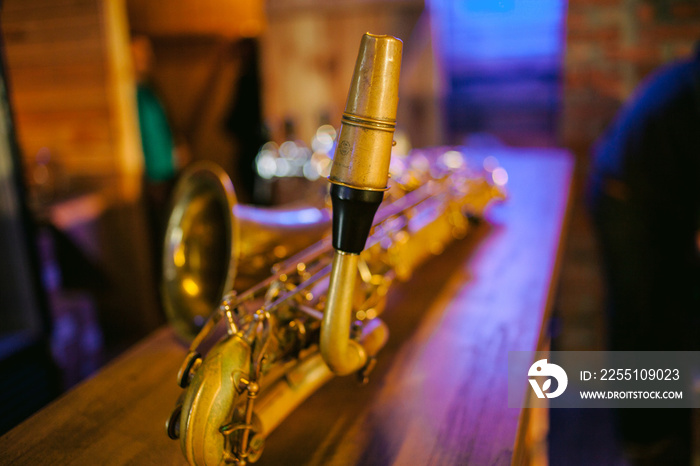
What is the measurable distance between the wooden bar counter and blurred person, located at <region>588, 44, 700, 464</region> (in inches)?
37.7

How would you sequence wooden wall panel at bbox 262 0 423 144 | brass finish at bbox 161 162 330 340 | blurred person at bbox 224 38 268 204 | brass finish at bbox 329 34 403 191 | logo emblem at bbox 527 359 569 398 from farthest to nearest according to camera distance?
1. blurred person at bbox 224 38 268 204
2. wooden wall panel at bbox 262 0 423 144
3. brass finish at bbox 161 162 330 340
4. logo emblem at bbox 527 359 569 398
5. brass finish at bbox 329 34 403 191

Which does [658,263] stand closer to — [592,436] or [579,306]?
[592,436]

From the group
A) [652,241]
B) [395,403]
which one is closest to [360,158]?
[395,403]

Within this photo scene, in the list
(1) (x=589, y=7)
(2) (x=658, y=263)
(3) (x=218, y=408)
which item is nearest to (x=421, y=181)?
(2) (x=658, y=263)

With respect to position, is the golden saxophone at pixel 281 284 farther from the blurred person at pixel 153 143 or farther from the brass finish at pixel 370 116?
the blurred person at pixel 153 143

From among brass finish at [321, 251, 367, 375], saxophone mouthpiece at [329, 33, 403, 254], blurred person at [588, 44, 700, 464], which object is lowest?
blurred person at [588, 44, 700, 464]

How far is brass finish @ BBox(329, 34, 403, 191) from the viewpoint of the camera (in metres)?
0.73

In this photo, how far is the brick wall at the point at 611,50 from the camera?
2.91 meters

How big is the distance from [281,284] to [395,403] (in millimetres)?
301

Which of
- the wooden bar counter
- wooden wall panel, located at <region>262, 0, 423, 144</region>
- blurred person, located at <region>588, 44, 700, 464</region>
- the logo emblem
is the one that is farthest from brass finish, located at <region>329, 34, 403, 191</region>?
wooden wall panel, located at <region>262, 0, 423, 144</region>

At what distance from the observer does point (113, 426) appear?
3.04 feet

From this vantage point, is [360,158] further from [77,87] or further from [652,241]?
[77,87]

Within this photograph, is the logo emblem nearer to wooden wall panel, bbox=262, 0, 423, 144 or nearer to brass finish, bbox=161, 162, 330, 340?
brass finish, bbox=161, 162, 330, 340

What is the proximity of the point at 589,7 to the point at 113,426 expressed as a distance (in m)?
3.10
